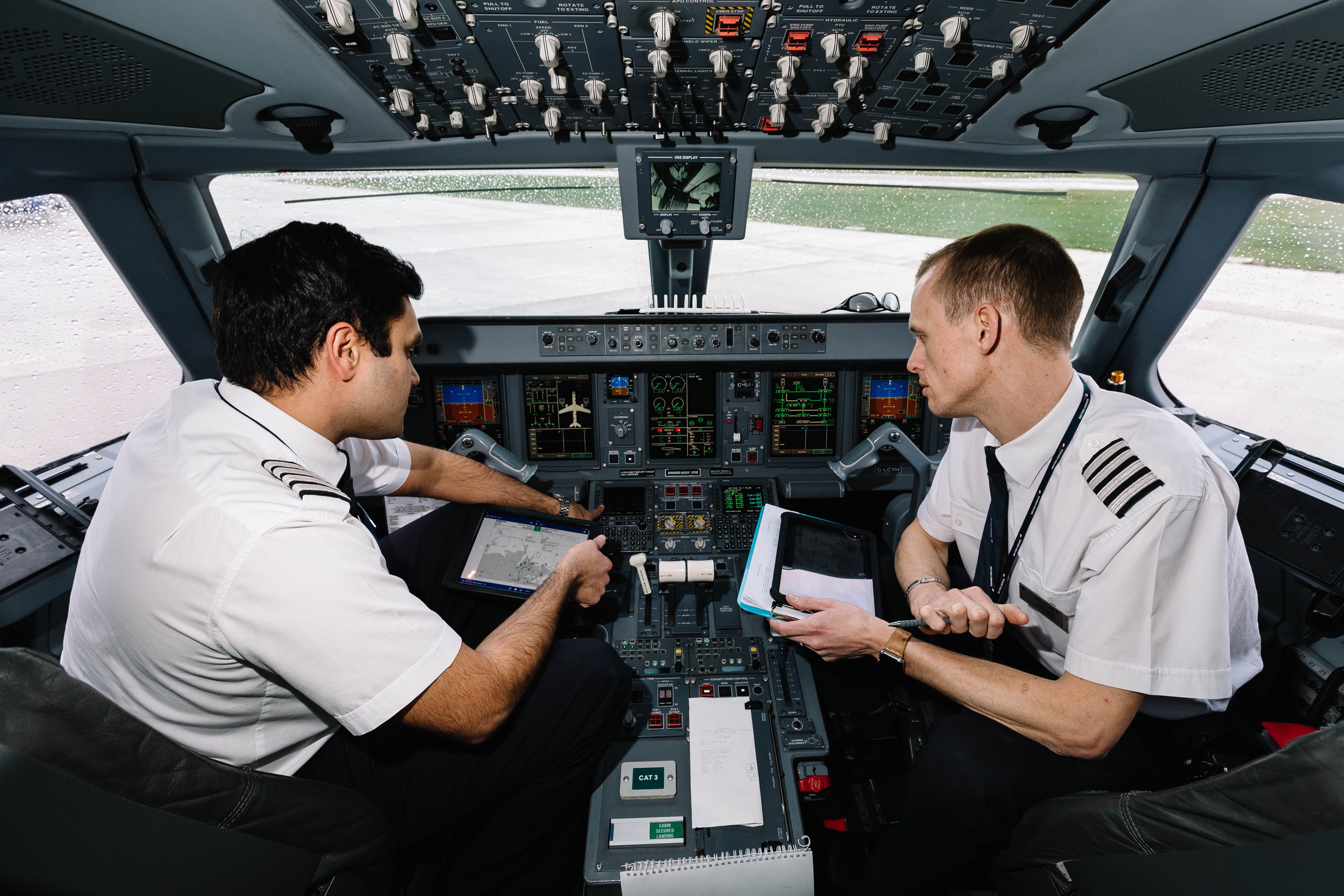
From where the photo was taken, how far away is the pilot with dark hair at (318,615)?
3.30 feet

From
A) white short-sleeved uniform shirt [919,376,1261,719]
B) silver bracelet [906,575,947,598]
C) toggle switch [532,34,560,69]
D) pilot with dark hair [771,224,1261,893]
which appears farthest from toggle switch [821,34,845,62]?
silver bracelet [906,575,947,598]

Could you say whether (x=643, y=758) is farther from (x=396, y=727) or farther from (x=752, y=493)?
(x=752, y=493)

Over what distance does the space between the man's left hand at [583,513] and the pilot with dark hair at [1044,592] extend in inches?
39.4

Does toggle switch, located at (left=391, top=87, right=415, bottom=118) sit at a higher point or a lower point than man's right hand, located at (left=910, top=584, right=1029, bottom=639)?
higher

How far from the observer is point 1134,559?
116cm

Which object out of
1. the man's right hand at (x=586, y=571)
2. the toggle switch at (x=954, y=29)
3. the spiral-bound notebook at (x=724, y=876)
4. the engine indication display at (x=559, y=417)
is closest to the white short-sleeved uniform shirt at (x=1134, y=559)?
A: the spiral-bound notebook at (x=724, y=876)

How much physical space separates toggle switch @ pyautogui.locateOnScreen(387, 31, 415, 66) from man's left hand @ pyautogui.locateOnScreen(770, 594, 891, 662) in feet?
5.48

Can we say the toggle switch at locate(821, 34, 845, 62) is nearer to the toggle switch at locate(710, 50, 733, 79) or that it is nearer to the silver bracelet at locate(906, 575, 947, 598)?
the toggle switch at locate(710, 50, 733, 79)

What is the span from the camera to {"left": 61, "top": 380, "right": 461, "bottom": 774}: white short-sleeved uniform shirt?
3.25 ft

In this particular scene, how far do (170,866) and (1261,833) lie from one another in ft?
4.25

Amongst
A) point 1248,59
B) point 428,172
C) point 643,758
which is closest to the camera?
point 1248,59

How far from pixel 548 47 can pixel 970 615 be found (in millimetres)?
1667

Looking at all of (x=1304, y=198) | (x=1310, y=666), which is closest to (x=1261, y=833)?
(x=1310, y=666)

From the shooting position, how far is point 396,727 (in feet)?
3.75
